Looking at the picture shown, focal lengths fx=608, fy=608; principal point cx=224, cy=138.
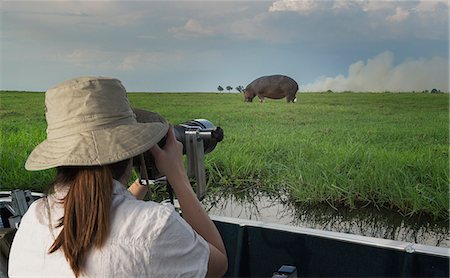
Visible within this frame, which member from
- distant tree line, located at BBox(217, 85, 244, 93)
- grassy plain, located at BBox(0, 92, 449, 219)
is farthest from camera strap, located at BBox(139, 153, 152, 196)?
distant tree line, located at BBox(217, 85, 244, 93)

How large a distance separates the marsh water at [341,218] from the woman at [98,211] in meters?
1.85

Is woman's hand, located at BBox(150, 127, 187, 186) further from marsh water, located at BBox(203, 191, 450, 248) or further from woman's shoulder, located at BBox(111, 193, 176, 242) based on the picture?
marsh water, located at BBox(203, 191, 450, 248)

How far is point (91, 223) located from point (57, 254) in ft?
0.23

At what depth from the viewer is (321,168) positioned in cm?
288

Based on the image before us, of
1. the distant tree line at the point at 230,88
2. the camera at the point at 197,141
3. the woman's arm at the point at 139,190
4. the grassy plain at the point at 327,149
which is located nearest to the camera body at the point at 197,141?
the camera at the point at 197,141

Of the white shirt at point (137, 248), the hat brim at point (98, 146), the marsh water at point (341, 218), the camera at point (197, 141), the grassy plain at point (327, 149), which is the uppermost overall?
the hat brim at point (98, 146)

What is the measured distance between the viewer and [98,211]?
647mm

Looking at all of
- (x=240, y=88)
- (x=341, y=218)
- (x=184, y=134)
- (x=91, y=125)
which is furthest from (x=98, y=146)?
(x=240, y=88)

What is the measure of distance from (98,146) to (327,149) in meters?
2.41

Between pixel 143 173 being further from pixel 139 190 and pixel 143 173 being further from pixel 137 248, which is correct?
pixel 137 248

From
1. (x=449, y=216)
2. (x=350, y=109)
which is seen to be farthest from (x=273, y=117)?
(x=449, y=216)

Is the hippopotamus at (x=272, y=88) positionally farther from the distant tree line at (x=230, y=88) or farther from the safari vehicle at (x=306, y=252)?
the safari vehicle at (x=306, y=252)

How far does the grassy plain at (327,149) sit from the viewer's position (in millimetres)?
2672

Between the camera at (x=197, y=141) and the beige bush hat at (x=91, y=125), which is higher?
the beige bush hat at (x=91, y=125)
